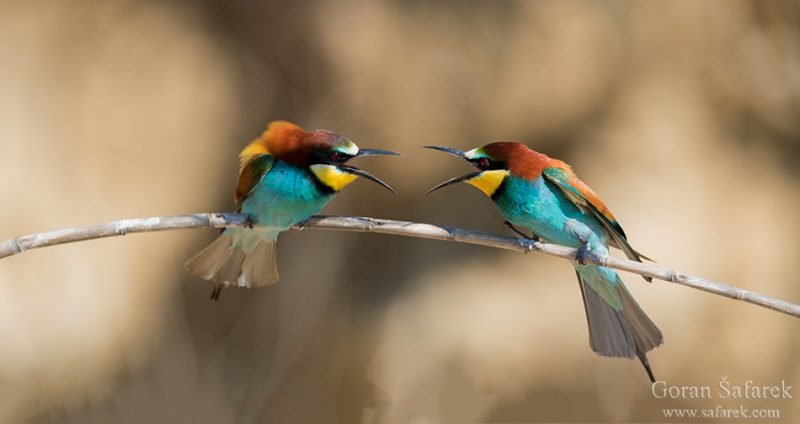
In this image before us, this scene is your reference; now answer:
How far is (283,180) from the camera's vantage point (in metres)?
1.96

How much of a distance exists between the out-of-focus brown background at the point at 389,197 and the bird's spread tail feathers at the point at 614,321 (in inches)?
34.2

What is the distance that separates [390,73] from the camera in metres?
3.25

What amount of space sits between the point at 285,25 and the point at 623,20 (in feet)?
4.00

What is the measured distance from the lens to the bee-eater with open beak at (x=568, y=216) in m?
1.98

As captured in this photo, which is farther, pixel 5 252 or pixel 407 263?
pixel 407 263

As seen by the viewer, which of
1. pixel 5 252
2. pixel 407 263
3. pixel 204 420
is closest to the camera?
pixel 5 252

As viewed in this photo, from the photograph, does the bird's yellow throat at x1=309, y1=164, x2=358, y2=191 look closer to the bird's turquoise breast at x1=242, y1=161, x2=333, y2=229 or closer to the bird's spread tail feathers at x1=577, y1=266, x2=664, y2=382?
the bird's turquoise breast at x1=242, y1=161, x2=333, y2=229

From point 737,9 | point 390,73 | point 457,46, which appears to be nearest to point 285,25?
point 390,73

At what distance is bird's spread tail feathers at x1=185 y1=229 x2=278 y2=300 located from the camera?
2191 mm

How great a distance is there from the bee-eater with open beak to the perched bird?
0.24m

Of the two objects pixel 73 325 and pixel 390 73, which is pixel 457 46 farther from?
pixel 73 325

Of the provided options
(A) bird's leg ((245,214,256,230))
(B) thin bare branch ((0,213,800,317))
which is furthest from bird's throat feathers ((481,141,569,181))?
(A) bird's leg ((245,214,256,230))

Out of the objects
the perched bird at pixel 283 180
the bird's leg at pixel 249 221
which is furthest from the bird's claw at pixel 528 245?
the bird's leg at pixel 249 221

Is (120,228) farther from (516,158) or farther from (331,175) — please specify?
(516,158)
